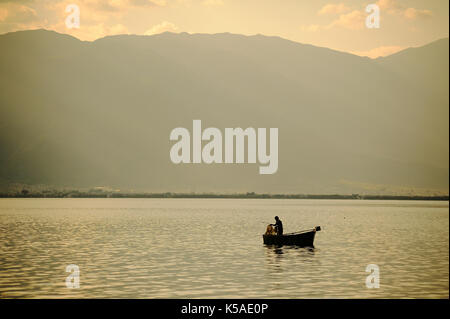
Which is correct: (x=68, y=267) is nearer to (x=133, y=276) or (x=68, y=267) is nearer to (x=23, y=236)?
(x=133, y=276)

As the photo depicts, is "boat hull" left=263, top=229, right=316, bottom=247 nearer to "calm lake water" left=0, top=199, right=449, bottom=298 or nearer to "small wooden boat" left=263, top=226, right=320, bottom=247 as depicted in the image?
"small wooden boat" left=263, top=226, right=320, bottom=247

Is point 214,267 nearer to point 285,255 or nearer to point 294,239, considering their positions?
point 285,255

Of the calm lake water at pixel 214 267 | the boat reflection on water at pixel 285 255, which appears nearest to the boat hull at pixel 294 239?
the boat reflection on water at pixel 285 255

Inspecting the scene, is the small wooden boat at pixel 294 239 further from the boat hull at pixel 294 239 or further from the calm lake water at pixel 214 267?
the calm lake water at pixel 214 267

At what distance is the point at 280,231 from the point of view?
6044cm

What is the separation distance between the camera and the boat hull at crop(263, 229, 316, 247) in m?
60.2

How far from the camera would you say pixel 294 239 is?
198 ft

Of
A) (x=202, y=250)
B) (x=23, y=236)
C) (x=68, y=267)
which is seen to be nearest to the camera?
(x=68, y=267)

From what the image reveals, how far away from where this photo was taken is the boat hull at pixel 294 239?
2368 inches

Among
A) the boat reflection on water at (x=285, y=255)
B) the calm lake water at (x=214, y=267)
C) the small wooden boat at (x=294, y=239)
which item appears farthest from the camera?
the small wooden boat at (x=294, y=239)

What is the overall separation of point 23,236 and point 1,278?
36604 millimetres
